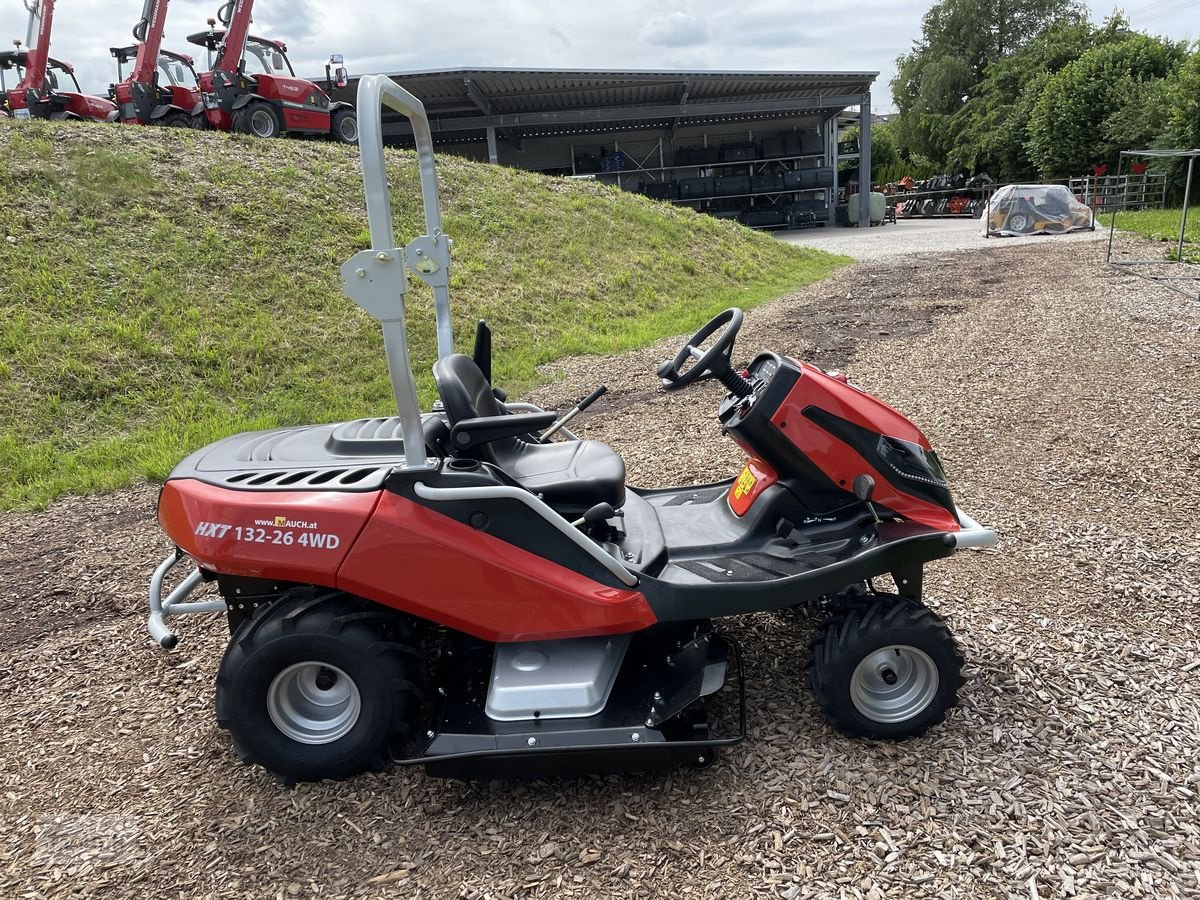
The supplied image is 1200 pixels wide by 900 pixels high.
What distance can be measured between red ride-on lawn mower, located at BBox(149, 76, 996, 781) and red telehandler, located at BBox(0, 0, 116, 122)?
52.4ft

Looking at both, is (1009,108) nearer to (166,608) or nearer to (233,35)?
(233,35)

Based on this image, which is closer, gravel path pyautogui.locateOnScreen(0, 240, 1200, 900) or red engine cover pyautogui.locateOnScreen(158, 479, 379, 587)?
gravel path pyautogui.locateOnScreen(0, 240, 1200, 900)

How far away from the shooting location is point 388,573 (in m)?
2.38

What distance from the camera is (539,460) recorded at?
2916 millimetres

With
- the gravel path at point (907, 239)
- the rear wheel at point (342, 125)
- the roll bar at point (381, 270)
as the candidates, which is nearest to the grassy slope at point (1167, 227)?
the gravel path at point (907, 239)

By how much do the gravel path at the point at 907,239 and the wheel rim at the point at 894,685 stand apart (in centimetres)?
1618

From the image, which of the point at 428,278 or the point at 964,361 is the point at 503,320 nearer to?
the point at 964,361

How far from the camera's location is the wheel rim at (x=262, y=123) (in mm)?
14809

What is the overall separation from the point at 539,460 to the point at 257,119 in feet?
48.1

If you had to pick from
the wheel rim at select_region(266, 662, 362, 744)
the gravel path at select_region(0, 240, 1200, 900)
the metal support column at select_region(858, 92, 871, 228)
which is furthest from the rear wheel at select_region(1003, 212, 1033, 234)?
the wheel rim at select_region(266, 662, 362, 744)

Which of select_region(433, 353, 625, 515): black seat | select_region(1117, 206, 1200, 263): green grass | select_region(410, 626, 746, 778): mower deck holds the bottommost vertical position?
select_region(1117, 206, 1200, 263): green grass

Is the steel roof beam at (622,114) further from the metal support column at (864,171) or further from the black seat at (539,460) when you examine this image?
the black seat at (539,460)

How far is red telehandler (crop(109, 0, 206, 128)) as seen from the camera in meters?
14.5

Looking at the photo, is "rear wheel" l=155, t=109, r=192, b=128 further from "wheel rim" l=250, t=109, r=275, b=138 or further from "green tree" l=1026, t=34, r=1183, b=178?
"green tree" l=1026, t=34, r=1183, b=178
